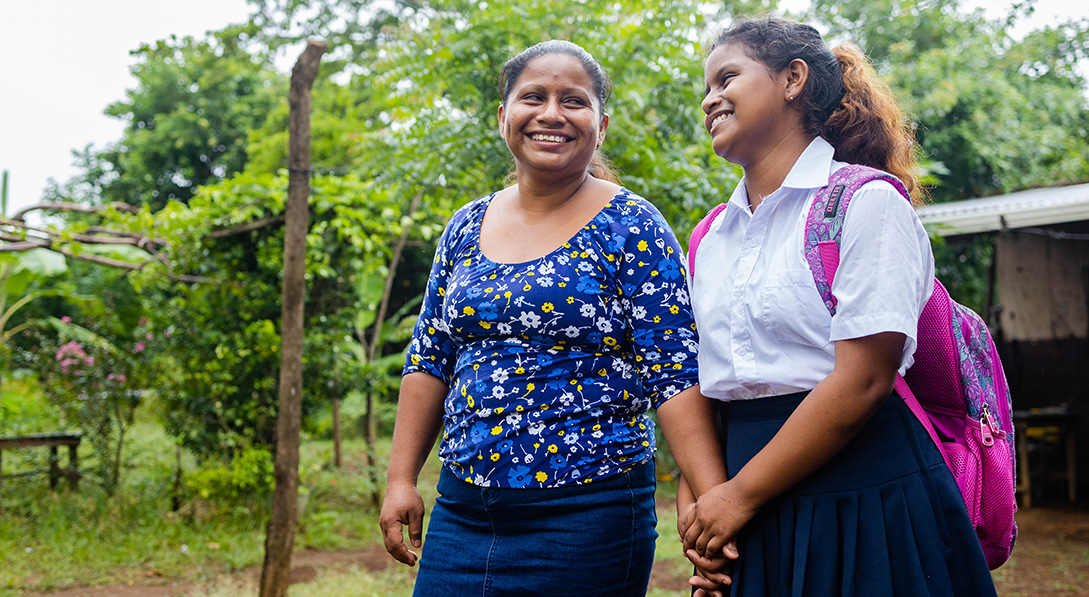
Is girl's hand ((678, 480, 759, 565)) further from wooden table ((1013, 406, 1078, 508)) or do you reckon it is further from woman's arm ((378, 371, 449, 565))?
wooden table ((1013, 406, 1078, 508))

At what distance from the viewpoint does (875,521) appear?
4.36ft

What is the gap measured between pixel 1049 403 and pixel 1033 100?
4.69 metres

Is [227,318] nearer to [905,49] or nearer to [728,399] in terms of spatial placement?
[728,399]

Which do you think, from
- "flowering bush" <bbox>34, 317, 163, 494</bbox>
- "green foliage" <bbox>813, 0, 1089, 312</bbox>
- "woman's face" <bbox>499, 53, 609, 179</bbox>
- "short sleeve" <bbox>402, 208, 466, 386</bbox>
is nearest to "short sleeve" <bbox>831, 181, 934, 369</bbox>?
"woman's face" <bbox>499, 53, 609, 179</bbox>

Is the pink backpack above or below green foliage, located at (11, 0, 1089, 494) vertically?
below

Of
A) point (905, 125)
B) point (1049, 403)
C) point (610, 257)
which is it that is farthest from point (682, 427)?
point (1049, 403)

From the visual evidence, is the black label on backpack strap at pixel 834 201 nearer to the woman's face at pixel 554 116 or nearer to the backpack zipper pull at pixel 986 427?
the backpack zipper pull at pixel 986 427

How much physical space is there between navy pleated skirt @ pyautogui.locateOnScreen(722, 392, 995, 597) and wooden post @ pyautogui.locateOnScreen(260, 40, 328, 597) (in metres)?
3.05

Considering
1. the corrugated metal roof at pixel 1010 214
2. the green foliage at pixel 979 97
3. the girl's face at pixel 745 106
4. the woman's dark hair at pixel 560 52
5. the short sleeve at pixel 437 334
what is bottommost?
the short sleeve at pixel 437 334

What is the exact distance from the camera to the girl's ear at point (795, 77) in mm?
1575

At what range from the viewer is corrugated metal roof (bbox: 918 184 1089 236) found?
5.61m

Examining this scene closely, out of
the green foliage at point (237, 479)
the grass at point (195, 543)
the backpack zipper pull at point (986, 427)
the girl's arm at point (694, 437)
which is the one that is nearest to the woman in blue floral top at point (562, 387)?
the girl's arm at point (694, 437)

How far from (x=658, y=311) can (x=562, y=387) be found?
0.88 feet

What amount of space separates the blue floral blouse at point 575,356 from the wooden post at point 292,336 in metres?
2.47
